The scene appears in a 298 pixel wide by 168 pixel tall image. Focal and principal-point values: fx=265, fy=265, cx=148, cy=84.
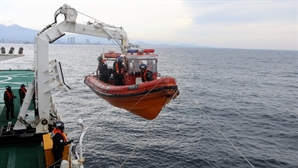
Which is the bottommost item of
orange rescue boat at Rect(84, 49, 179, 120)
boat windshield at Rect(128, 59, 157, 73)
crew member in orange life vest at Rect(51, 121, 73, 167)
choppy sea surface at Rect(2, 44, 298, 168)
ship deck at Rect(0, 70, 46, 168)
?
choppy sea surface at Rect(2, 44, 298, 168)

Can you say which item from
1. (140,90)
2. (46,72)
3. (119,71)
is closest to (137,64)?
(119,71)

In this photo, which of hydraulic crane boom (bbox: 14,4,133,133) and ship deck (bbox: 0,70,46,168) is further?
hydraulic crane boom (bbox: 14,4,133,133)

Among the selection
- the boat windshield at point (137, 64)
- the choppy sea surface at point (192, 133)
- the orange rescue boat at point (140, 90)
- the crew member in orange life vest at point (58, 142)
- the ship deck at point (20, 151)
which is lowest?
the choppy sea surface at point (192, 133)

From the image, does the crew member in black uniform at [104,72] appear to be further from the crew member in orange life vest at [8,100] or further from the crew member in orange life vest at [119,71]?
the crew member in orange life vest at [8,100]

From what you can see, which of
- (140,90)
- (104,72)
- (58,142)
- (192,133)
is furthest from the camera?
(192,133)

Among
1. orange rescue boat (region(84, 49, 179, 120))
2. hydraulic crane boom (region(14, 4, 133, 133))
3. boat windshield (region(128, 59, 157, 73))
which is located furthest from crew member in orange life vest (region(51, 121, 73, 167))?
boat windshield (region(128, 59, 157, 73))

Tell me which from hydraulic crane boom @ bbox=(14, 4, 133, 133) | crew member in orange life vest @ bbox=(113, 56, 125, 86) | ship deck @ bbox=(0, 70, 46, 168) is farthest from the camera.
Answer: crew member in orange life vest @ bbox=(113, 56, 125, 86)

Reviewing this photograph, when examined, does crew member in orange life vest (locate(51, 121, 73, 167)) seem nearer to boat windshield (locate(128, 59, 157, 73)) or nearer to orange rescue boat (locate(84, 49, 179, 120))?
orange rescue boat (locate(84, 49, 179, 120))

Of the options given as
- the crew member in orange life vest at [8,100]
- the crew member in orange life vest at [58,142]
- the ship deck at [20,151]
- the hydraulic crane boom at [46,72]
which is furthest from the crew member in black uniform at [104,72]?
the crew member in orange life vest at [58,142]

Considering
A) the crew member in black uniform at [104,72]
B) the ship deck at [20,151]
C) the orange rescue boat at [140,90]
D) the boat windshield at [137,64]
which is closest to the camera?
the ship deck at [20,151]

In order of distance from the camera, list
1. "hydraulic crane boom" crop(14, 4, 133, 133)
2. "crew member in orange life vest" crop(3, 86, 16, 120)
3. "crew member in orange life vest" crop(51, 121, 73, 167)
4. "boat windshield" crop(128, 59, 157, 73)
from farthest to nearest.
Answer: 1. "boat windshield" crop(128, 59, 157, 73)
2. "crew member in orange life vest" crop(3, 86, 16, 120)
3. "hydraulic crane boom" crop(14, 4, 133, 133)
4. "crew member in orange life vest" crop(51, 121, 73, 167)

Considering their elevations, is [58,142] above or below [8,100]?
below

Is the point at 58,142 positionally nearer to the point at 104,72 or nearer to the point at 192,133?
the point at 104,72

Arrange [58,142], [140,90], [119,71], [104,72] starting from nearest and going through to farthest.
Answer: [58,142] → [140,90] → [119,71] → [104,72]
